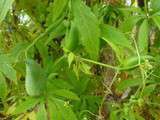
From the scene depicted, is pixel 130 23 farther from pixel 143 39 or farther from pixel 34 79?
pixel 34 79

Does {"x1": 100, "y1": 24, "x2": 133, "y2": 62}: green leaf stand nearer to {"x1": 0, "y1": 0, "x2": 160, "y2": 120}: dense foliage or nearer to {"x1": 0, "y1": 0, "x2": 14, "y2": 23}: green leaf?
{"x1": 0, "y1": 0, "x2": 160, "y2": 120}: dense foliage

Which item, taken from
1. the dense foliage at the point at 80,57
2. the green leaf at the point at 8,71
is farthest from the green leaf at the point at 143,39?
→ the green leaf at the point at 8,71

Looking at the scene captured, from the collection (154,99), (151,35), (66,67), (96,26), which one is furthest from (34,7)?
(96,26)

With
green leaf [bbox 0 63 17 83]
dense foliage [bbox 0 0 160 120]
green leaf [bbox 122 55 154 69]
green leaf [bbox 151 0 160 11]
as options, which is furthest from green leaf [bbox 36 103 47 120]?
green leaf [bbox 151 0 160 11]

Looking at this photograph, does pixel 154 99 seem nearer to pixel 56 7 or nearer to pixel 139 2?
pixel 139 2

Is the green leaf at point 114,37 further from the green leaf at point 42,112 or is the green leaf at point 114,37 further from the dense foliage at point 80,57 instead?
the green leaf at point 42,112

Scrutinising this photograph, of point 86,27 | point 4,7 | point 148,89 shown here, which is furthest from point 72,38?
point 148,89
